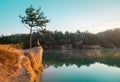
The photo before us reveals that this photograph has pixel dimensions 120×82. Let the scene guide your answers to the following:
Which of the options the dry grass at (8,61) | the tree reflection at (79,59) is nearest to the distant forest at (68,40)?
the tree reflection at (79,59)

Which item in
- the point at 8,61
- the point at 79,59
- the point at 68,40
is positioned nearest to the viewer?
the point at 8,61

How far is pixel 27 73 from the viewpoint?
1641cm

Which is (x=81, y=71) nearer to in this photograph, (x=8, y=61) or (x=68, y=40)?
(x=8, y=61)

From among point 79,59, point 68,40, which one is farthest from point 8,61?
point 68,40

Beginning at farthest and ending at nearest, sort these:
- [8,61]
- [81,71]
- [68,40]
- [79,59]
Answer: [68,40], [79,59], [81,71], [8,61]

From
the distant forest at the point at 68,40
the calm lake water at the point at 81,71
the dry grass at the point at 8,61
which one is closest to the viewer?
the dry grass at the point at 8,61

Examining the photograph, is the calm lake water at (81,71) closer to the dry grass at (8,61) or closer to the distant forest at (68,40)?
the dry grass at (8,61)

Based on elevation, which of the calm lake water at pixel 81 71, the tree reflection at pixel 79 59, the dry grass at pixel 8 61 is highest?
the dry grass at pixel 8 61

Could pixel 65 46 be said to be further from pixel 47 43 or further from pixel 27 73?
pixel 27 73

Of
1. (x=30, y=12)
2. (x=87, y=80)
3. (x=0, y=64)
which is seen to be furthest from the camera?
(x=30, y=12)

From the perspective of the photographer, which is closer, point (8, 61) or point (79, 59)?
point (8, 61)

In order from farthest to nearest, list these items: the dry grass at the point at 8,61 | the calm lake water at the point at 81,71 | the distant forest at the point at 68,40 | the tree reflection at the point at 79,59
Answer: the distant forest at the point at 68,40, the tree reflection at the point at 79,59, the calm lake water at the point at 81,71, the dry grass at the point at 8,61

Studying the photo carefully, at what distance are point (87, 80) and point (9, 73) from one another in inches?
359

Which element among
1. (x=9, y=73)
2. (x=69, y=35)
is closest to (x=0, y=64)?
(x=9, y=73)
